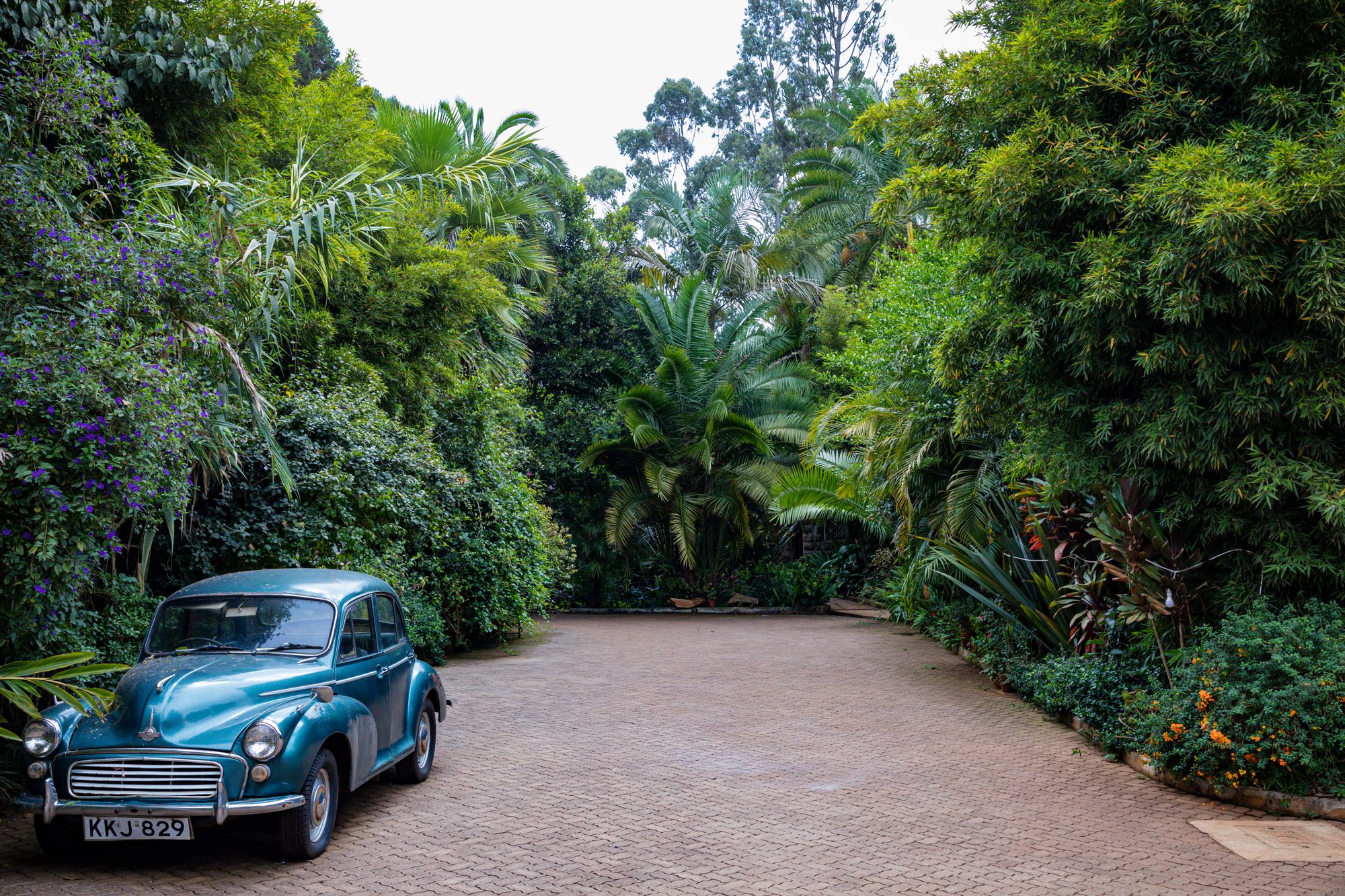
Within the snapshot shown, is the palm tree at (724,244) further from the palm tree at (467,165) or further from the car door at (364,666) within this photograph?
the car door at (364,666)

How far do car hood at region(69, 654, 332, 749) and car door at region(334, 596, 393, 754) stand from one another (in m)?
0.30

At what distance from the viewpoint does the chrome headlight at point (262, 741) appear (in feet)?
15.7

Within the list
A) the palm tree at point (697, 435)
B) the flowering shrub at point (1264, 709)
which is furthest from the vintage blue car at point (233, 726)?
the palm tree at point (697, 435)

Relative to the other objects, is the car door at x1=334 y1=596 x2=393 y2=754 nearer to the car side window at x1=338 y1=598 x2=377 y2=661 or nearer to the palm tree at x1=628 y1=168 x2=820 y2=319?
the car side window at x1=338 y1=598 x2=377 y2=661

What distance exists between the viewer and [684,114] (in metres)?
46.2

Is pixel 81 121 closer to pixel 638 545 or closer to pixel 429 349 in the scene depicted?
pixel 429 349

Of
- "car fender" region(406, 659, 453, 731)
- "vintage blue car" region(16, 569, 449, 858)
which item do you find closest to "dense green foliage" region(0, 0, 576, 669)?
"vintage blue car" region(16, 569, 449, 858)

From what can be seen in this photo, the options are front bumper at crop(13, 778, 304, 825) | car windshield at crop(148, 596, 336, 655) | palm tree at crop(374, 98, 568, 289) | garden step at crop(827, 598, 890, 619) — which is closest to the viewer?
front bumper at crop(13, 778, 304, 825)

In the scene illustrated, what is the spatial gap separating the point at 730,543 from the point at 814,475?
4.26 meters

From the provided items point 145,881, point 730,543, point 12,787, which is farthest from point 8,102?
point 730,543

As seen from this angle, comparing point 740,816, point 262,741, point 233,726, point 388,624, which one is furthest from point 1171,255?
point 233,726

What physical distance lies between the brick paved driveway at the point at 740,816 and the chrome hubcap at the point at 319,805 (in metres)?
0.16

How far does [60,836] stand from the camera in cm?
496

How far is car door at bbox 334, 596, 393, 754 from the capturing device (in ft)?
18.9
